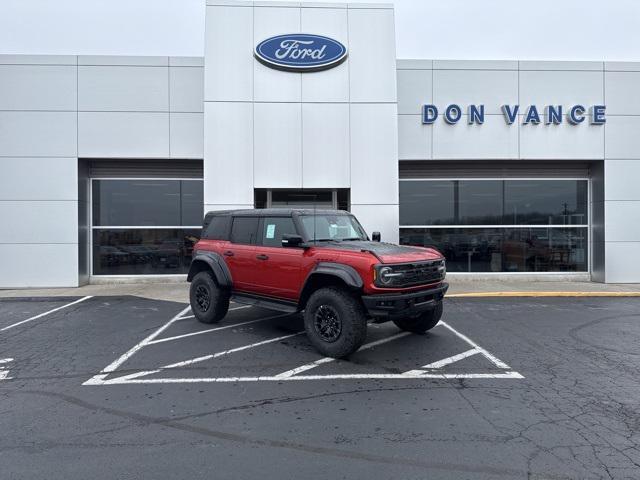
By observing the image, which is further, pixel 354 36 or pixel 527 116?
pixel 527 116

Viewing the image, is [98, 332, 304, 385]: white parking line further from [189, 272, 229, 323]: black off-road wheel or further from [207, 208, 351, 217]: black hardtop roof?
[207, 208, 351, 217]: black hardtop roof

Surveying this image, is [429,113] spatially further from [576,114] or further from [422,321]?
[422,321]

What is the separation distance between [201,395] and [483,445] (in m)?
2.91

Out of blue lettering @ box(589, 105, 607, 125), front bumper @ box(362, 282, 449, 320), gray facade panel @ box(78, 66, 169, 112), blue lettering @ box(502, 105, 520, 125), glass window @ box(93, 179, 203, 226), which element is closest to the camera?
front bumper @ box(362, 282, 449, 320)

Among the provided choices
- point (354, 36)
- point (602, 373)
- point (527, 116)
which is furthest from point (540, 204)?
point (602, 373)

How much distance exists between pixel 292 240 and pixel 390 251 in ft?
4.82

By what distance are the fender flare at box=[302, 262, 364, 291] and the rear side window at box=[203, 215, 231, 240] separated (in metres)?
2.48

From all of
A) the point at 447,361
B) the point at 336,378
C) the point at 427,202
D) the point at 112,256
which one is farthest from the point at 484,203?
the point at 112,256

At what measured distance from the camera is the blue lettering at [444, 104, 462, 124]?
13.1 metres

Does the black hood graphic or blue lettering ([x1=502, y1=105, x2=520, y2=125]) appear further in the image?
blue lettering ([x1=502, y1=105, x2=520, y2=125])

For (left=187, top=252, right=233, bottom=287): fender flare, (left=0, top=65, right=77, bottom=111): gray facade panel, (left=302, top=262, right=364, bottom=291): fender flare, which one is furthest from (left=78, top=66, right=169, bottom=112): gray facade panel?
(left=302, top=262, right=364, bottom=291): fender flare

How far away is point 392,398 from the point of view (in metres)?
4.40

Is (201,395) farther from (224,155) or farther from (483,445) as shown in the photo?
(224,155)

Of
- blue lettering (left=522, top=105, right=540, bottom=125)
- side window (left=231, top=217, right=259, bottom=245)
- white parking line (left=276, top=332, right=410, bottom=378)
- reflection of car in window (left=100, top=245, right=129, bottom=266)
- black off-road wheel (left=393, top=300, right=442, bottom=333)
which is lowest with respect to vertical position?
white parking line (left=276, top=332, right=410, bottom=378)
